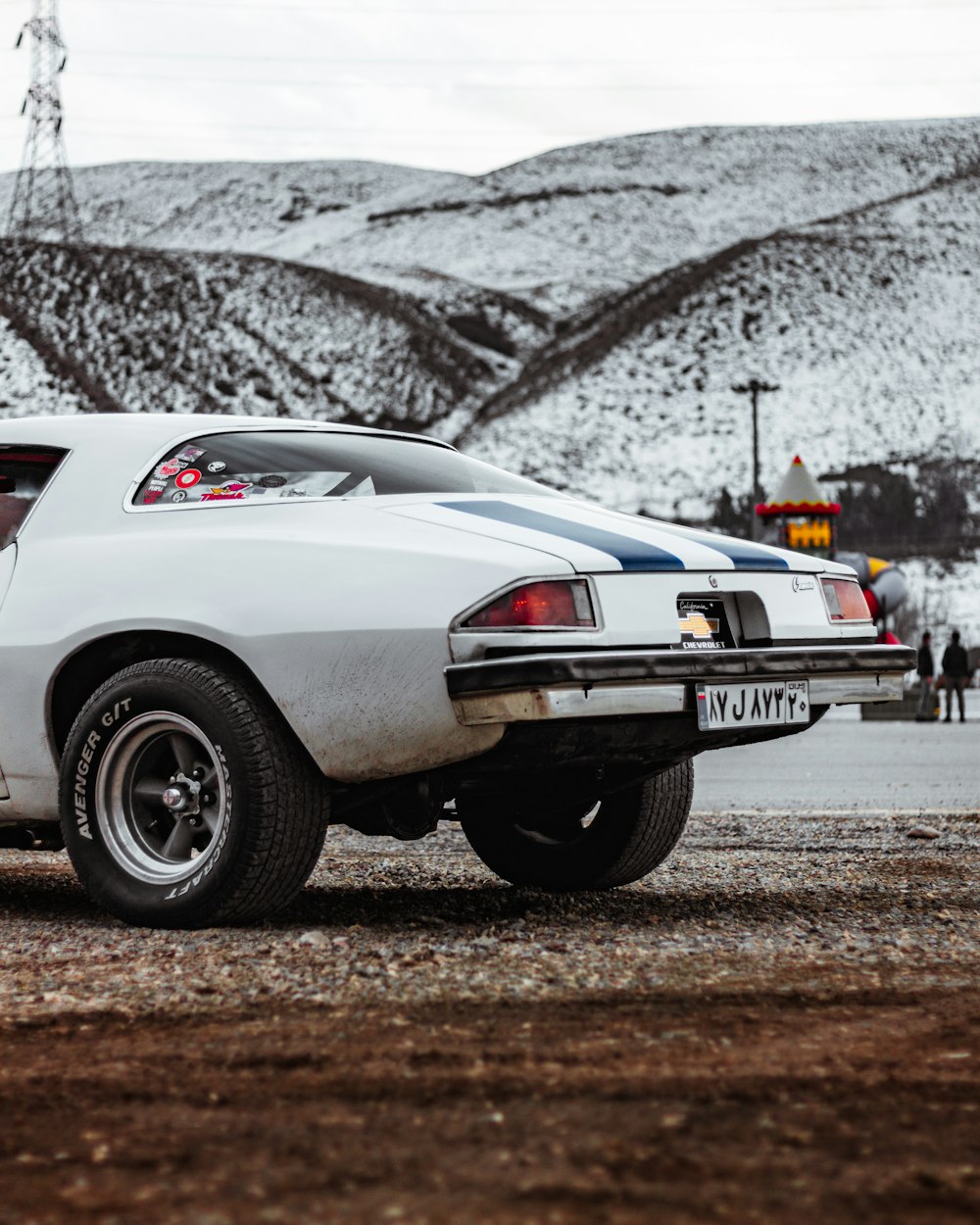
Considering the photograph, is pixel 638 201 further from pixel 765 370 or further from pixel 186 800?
pixel 186 800

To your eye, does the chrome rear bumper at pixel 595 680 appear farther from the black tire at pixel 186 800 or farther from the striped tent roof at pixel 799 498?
the striped tent roof at pixel 799 498

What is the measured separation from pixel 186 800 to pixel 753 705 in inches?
61.7

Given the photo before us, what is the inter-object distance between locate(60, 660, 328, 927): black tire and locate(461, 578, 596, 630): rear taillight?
675 millimetres

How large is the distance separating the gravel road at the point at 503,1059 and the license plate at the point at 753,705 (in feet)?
1.90

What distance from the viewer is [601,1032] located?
333cm

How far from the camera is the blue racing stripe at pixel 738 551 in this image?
482 cm

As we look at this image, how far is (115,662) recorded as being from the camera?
4.88 metres

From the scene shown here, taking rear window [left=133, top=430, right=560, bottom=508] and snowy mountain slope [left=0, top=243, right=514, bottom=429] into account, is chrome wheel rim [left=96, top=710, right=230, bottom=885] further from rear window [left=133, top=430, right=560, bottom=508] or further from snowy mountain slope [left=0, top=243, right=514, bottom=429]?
snowy mountain slope [left=0, top=243, right=514, bottom=429]

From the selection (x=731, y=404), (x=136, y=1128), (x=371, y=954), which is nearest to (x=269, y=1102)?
(x=136, y=1128)

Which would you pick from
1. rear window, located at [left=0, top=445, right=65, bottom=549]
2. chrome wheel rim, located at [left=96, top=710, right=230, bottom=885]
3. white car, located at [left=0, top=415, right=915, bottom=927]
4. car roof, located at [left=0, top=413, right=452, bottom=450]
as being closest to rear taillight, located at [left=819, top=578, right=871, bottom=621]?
white car, located at [left=0, top=415, right=915, bottom=927]

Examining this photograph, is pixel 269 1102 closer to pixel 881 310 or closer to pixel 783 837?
pixel 783 837

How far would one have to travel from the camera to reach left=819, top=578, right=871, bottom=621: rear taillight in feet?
16.7

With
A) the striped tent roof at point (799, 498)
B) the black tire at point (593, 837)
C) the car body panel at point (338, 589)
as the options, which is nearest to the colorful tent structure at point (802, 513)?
the striped tent roof at point (799, 498)

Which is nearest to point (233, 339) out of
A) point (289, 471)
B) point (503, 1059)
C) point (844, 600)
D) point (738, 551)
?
point (289, 471)
